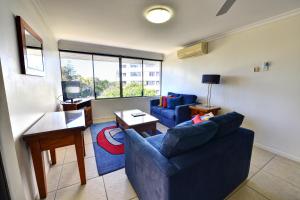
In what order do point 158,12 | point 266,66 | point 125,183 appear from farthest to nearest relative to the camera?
point 266,66
point 158,12
point 125,183

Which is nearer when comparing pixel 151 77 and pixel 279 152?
pixel 279 152

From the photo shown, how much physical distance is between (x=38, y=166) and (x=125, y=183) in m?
1.01

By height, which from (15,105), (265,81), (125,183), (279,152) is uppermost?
(265,81)

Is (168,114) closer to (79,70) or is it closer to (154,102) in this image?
(154,102)

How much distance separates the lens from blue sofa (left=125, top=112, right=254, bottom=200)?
3.22ft

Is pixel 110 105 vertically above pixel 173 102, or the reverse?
pixel 173 102

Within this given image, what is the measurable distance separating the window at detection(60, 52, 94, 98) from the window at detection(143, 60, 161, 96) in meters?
1.98

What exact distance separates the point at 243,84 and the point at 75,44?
4.42 m

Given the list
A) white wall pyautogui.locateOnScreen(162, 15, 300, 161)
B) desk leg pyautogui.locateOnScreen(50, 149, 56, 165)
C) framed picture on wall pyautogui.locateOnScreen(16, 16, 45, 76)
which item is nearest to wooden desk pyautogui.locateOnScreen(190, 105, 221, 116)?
white wall pyautogui.locateOnScreen(162, 15, 300, 161)

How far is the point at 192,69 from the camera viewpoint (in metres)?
3.94

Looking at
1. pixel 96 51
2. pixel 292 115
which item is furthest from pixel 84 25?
pixel 292 115

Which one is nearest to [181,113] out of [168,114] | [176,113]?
[176,113]

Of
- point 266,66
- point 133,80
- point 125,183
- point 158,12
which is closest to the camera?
point 125,183

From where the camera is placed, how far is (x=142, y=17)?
2.24 metres
